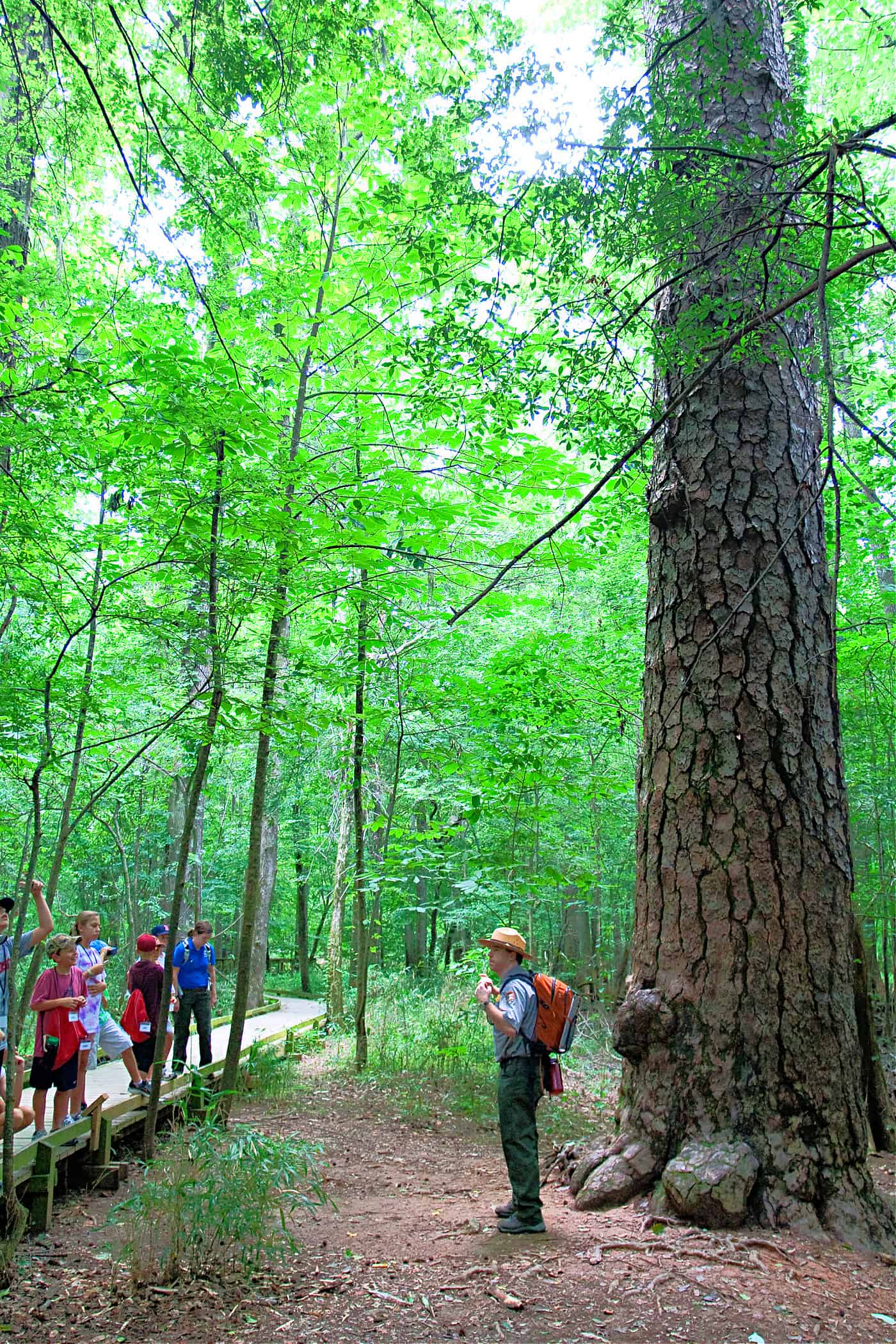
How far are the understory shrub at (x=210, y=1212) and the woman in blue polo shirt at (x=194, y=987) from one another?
4272 millimetres

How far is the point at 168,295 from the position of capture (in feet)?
27.2

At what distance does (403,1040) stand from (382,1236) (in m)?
6.13

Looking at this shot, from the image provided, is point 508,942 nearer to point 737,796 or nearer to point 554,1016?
point 554,1016

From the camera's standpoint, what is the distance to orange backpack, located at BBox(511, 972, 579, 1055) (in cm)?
455

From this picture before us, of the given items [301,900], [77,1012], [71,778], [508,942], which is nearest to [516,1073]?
[508,942]

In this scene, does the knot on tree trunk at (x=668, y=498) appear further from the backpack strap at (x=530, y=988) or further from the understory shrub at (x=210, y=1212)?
the understory shrub at (x=210, y=1212)

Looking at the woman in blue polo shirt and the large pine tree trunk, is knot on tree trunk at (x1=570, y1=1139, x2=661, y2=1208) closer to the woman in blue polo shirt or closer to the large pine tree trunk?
the large pine tree trunk

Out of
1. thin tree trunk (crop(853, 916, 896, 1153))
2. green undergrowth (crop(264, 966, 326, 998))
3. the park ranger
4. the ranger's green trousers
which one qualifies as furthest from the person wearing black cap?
green undergrowth (crop(264, 966, 326, 998))

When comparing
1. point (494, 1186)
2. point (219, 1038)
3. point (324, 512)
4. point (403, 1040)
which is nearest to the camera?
point (494, 1186)

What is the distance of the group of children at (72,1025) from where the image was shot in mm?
5716

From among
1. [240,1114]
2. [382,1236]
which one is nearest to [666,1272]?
[382,1236]

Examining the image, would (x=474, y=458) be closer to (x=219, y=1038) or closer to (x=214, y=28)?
(x=214, y=28)

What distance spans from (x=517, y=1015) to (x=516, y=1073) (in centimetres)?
32

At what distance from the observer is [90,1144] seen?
18.8ft
